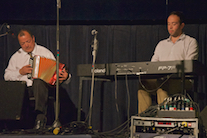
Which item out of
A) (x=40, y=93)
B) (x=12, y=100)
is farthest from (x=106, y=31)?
(x=12, y=100)

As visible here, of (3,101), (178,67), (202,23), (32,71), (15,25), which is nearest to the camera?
(178,67)

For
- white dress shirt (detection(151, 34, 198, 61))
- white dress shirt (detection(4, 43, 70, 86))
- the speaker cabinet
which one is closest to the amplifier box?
the speaker cabinet

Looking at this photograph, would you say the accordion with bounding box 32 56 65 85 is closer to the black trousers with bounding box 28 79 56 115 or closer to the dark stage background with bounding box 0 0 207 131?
the black trousers with bounding box 28 79 56 115

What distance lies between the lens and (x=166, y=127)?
203 centimetres

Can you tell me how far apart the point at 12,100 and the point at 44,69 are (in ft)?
1.75

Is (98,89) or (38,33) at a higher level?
(38,33)

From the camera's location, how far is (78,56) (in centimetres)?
381

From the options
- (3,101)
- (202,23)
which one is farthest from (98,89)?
(202,23)

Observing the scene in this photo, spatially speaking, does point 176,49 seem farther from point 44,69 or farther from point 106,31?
point 44,69

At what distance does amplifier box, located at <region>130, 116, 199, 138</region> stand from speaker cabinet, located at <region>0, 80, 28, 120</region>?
123cm

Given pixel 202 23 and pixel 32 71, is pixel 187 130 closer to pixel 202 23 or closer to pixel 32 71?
pixel 32 71

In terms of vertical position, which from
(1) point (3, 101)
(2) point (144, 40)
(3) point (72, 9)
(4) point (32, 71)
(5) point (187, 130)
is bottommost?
(5) point (187, 130)

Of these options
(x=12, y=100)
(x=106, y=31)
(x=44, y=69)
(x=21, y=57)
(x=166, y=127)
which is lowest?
(x=166, y=127)

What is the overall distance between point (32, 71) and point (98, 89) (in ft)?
4.18
